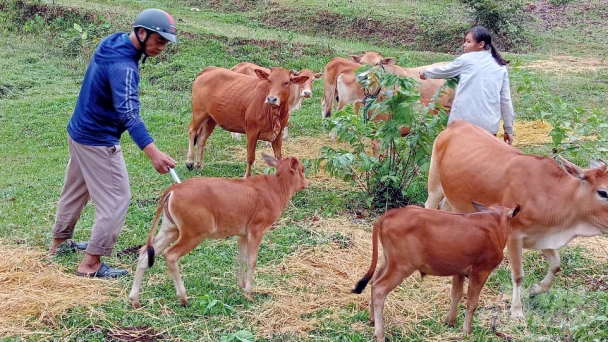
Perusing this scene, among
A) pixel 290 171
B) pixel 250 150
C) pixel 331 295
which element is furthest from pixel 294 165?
pixel 250 150

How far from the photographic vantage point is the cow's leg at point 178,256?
5367mm

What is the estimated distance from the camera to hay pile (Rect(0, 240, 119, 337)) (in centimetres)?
507

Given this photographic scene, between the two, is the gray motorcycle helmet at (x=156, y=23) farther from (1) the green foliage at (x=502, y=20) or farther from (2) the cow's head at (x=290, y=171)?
(1) the green foliage at (x=502, y=20)

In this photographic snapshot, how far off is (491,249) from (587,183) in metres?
1.25

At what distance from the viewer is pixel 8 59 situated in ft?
55.3

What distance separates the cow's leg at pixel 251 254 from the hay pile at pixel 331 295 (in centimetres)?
16

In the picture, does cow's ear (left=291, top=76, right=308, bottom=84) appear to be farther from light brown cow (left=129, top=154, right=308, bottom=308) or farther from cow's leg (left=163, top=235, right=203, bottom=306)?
cow's leg (left=163, top=235, right=203, bottom=306)

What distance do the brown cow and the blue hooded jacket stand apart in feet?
6.61

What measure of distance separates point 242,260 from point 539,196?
2.51 m

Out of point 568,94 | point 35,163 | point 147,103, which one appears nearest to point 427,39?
point 568,94

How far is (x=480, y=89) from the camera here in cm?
711

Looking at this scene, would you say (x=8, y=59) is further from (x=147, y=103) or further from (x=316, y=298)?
(x=316, y=298)

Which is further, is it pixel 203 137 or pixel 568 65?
pixel 568 65

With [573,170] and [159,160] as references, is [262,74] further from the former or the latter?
[573,170]
